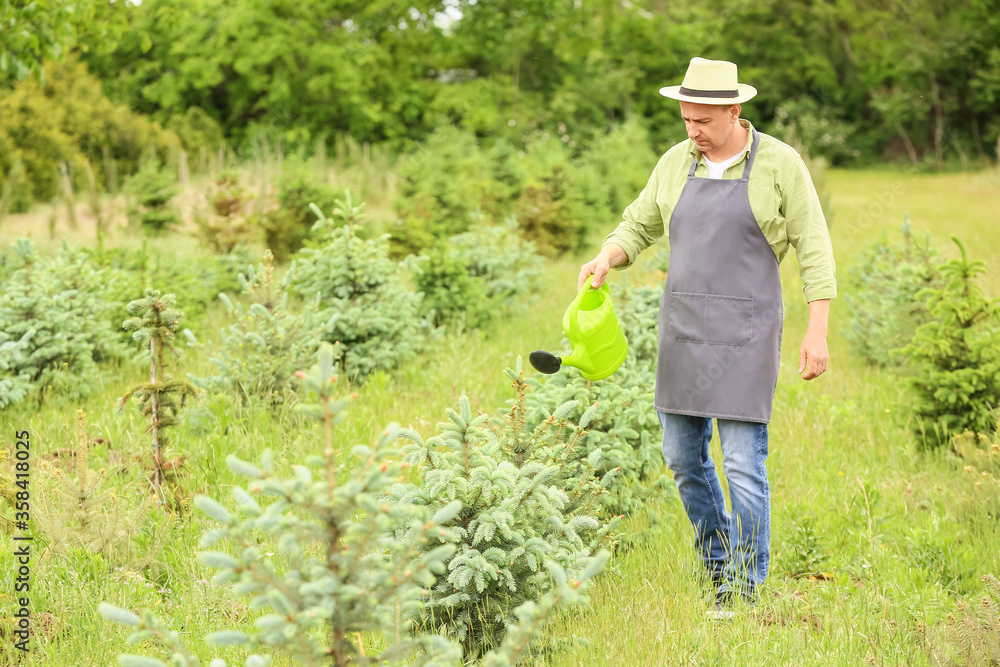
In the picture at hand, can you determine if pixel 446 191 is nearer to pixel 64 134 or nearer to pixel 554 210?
pixel 554 210

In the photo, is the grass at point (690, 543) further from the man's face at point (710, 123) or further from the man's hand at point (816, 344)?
the man's face at point (710, 123)

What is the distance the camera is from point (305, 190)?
29.3 ft

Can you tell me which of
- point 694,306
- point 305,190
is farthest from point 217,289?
point 694,306

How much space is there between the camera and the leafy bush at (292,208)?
29.0 ft

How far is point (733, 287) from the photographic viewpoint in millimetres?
2938

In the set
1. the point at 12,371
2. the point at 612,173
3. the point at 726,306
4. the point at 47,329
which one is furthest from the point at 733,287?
the point at 612,173

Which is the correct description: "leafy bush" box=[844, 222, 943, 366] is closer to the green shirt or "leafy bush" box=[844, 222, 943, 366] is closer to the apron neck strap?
the green shirt

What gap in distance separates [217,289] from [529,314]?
9.43 ft

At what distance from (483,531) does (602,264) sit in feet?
3.73

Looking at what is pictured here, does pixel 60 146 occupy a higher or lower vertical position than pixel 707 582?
higher

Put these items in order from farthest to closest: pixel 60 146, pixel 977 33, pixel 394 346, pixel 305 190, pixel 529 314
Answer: pixel 977 33 → pixel 60 146 → pixel 305 190 → pixel 529 314 → pixel 394 346

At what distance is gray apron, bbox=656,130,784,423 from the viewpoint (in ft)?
9.54

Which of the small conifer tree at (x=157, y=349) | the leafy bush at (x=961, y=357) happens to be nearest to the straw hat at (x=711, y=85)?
the leafy bush at (x=961, y=357)

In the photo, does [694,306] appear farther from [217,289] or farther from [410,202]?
[410,202]
